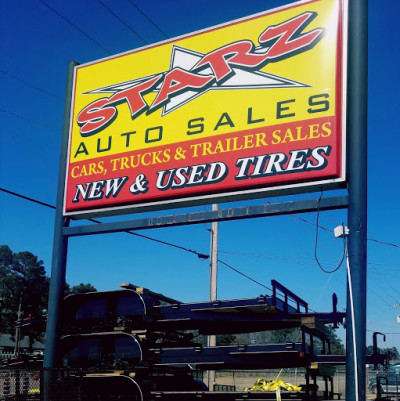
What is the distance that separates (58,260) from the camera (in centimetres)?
1142

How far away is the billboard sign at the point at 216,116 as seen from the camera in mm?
9273

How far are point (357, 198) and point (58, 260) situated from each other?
631cm

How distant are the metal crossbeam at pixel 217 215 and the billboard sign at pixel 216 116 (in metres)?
0.27

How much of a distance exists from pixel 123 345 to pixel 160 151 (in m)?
3.77

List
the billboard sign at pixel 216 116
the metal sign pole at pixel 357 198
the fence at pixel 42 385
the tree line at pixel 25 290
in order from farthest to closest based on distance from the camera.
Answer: the tree line at pixel 25 290, the billboard sign at pixel 216 116, the fence at pixel 42 385, the metal sign pole at pixel 357 198

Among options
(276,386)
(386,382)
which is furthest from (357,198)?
(386,382)

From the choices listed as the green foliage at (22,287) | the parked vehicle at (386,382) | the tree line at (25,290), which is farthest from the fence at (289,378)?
the green foliage at (22,287)

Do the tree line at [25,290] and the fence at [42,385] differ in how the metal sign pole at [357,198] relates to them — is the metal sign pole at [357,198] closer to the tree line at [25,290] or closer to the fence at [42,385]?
the fence at [42,385]

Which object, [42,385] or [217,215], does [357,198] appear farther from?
[42,385]

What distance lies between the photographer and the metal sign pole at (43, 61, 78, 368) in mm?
10586

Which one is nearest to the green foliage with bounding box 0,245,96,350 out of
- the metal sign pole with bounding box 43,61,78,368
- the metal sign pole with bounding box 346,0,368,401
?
the metal sign pole with bounding box 43,61,78,368

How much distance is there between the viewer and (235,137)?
9938mm

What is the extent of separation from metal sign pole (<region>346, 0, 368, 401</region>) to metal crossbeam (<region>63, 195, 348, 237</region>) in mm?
362

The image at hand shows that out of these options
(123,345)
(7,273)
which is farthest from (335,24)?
(7,273)
